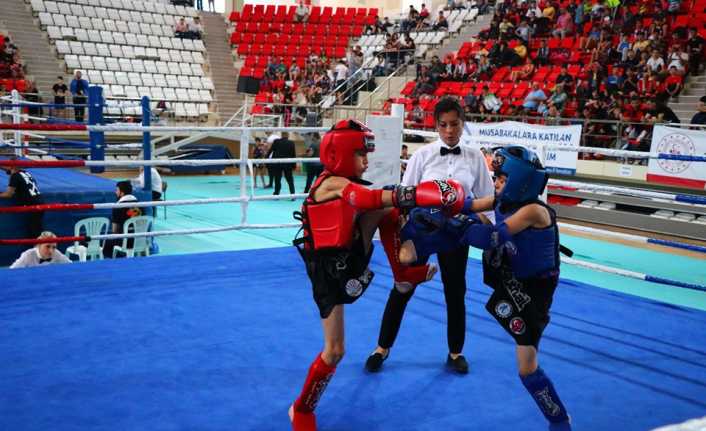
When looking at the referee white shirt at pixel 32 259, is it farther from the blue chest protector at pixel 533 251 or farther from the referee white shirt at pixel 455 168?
the blue chest protector at pixel 533 251

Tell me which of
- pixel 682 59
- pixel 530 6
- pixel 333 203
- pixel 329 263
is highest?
pixel 530 6

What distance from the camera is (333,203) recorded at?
2.32m

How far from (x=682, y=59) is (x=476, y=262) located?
23.7 feet

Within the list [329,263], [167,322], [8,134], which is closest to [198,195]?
[8,134]

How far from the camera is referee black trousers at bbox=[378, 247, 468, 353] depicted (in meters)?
3.09

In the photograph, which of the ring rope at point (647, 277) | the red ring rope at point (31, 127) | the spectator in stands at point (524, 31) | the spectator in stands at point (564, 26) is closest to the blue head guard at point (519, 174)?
the ring rope at point (647, 277)

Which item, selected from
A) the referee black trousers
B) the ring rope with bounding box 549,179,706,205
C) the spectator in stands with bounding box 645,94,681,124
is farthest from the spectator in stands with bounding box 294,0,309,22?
the referee black trousers

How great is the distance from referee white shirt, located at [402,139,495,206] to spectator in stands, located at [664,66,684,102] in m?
8.34

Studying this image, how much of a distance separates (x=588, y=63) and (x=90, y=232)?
925 cm

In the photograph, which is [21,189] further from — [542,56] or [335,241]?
[542,56]

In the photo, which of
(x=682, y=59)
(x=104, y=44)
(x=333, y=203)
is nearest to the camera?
(x=333, y=203)

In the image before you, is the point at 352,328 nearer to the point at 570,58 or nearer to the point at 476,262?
the point at 476,262

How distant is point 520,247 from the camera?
7.55 ft

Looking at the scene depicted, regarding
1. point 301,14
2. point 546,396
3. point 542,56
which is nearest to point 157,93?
point 301,14
